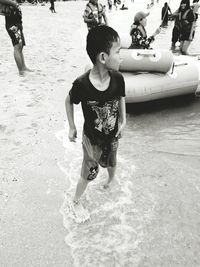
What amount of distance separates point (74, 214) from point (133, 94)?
83.2 inches

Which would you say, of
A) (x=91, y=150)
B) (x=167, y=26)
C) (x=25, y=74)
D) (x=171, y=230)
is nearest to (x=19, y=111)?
(x=25, y=74)

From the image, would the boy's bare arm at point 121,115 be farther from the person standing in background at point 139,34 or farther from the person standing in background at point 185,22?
the person standing in background at point 185,22

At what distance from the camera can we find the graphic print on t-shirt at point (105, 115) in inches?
76.2

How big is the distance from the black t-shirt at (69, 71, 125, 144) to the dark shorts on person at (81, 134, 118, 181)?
5 centimetres

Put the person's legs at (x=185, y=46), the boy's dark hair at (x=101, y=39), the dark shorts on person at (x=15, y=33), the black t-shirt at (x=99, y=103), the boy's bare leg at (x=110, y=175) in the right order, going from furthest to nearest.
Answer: the person's legs at (x=185, y=46) < the dark shorts on person at (x=15, y=33) < the boy's bare leg at (x=110, y=175) < the black t-shirt at (x=99, y=103) < the boy's dark hair at (x=101, y=39)

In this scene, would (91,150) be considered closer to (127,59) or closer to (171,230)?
(171,230)

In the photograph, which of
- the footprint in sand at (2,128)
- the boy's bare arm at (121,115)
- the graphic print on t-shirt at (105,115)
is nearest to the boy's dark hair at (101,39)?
the graphic print on t-shirt at (105,115)

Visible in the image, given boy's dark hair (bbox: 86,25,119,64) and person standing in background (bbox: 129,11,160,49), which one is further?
person standing in background (bbox: 129,11,160,49)

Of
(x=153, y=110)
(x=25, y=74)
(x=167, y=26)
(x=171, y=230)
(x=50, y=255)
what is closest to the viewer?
(x=50, y=255)

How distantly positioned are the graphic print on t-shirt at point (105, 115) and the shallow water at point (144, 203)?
860 mm

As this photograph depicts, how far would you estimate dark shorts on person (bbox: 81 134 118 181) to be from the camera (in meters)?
2.12

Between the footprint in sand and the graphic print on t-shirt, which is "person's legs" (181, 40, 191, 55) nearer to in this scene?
the footprint in sand

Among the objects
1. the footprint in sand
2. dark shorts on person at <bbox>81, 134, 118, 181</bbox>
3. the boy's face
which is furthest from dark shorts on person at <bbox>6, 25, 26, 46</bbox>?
the boy's face

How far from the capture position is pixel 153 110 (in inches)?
172
